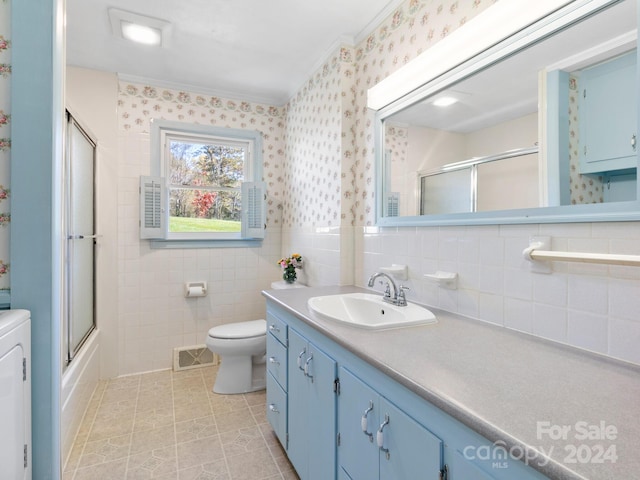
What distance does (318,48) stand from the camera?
230 centimetres

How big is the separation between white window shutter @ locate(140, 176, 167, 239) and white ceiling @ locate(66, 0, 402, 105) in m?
0.84

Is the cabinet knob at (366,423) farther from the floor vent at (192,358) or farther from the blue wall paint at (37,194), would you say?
the floor vent at (192,358)

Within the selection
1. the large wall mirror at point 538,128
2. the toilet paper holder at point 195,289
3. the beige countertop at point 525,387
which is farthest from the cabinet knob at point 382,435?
the toilet paper holder at point 195,289

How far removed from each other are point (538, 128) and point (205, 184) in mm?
2628

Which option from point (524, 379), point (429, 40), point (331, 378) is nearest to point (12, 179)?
point (331, 378)

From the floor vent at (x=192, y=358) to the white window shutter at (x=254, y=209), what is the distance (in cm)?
109

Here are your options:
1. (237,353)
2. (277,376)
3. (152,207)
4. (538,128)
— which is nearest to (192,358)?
(237,353)

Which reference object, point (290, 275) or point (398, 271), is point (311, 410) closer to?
point (398, 271)

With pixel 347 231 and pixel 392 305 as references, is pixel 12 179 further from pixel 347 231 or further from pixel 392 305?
pixel 347 231

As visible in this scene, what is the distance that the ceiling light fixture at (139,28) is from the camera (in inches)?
76.7

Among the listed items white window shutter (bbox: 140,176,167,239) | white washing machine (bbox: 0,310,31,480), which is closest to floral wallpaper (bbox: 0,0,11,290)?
white washing machine (bbox: 0,310,31,480)

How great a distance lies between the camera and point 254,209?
3037mm

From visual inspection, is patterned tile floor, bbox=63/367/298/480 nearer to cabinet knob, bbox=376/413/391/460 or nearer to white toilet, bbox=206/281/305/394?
white toilet, bbox=206/281/305/394

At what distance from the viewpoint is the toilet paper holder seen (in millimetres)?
2855
